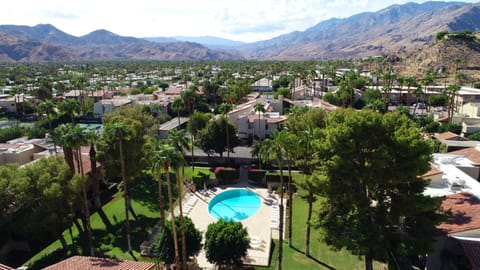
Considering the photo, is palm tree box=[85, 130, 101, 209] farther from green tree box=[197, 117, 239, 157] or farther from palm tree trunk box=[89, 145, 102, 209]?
green tree box=[197, 117, 239, 157]

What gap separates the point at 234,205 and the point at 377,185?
866 inches

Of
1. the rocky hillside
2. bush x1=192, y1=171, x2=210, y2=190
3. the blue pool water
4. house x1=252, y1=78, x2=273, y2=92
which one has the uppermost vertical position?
the rocky hillside

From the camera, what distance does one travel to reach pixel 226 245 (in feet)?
83.6

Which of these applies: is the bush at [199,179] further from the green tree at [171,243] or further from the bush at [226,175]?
the green tree at [171,243]

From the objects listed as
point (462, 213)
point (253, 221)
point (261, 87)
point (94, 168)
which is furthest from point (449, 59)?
point (94, 168)

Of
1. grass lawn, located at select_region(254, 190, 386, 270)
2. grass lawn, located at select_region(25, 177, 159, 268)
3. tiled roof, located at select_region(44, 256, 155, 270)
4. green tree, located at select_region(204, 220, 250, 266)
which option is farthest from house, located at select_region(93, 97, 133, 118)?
grass lawn, located at select_region(254, 190, 386, 270)

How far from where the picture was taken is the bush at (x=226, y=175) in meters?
45.9

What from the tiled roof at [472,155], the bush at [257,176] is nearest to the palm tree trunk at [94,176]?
the bush at [257,176]

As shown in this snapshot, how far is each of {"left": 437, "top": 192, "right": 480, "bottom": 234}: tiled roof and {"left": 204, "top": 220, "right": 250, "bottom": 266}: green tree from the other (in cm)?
1484

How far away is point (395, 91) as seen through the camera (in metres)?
94.1

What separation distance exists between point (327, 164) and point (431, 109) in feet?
246

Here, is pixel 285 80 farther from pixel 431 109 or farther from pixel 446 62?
pixel 446 62

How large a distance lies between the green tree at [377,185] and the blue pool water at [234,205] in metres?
16.5

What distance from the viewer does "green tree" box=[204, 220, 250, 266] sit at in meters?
25.5
